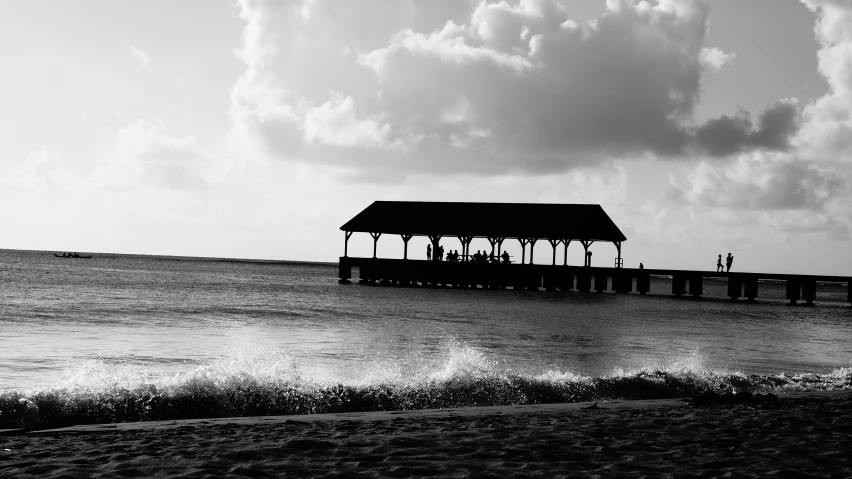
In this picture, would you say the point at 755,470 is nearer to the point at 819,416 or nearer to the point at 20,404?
the point at 819,416

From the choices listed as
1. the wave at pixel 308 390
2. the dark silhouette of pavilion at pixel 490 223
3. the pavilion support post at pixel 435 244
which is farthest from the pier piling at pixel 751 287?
the wave at pixel 308 390

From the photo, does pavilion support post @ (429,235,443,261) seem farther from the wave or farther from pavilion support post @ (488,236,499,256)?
the wave

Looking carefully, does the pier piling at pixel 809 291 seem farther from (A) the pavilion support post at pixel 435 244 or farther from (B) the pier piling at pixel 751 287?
(A) the pavilion support post at pixel 435 244

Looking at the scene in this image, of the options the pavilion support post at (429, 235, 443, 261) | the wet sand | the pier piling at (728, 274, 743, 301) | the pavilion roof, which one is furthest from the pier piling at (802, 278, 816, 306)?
the wet sand

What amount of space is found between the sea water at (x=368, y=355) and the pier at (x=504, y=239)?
472 inches

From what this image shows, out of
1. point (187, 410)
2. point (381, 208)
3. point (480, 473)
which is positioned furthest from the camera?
point (381, 208)

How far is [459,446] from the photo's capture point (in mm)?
6105

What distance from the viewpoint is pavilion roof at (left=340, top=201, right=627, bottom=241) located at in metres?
45.0

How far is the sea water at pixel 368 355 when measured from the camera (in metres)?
9.25

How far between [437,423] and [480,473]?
2129mm

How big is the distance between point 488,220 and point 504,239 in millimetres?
1436

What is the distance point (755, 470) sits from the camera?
17.5ft

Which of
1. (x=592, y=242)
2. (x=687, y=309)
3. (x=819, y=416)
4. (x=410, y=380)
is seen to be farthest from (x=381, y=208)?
(x=819, y=416)

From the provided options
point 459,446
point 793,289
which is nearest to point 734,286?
point 793,289
